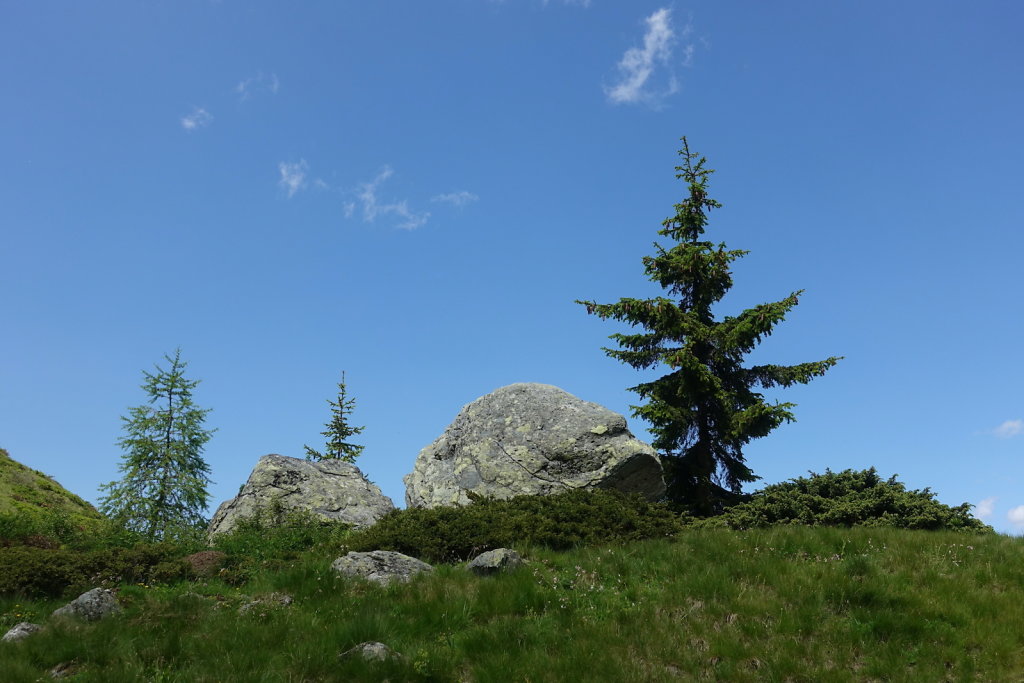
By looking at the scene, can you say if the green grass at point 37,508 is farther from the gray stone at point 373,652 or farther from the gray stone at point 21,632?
the gray stone at point 373,652

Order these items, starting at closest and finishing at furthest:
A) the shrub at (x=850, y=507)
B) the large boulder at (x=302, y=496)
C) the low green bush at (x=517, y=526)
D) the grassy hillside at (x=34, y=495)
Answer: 1. the low green bush at (x=517, y=526)
2. the shrub at (x=850, y=507)
3. the large boulder at (x=302, y=496)
4. the grassy hillside at (x=34, y=495)

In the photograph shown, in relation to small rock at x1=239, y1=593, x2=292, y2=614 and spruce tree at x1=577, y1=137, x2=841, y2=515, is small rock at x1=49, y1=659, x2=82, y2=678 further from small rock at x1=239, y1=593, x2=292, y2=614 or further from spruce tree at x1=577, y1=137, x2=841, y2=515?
spruce tree at x1=577, y1=137, x2=841, y2=515

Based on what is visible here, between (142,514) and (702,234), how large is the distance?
24209 millimetres

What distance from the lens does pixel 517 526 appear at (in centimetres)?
1475

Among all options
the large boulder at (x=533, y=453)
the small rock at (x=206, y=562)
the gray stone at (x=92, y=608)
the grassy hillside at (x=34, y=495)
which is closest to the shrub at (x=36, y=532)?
the grassy hillside at (x=34, y=495)

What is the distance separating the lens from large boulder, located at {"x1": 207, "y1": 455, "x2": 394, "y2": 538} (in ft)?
69.4

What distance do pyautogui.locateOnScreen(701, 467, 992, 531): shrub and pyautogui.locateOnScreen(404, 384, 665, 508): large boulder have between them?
3.14 meters

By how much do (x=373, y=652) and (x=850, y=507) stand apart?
12.3 metres

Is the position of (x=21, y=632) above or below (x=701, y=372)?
below

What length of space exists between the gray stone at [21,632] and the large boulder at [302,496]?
9350 millimetres

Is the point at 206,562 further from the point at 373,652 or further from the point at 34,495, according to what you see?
the point at 34,495

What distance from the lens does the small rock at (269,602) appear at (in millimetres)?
11156

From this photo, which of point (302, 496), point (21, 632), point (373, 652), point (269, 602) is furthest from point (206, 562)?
point (373, 652)

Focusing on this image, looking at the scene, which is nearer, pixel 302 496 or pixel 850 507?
pixel 850 507
